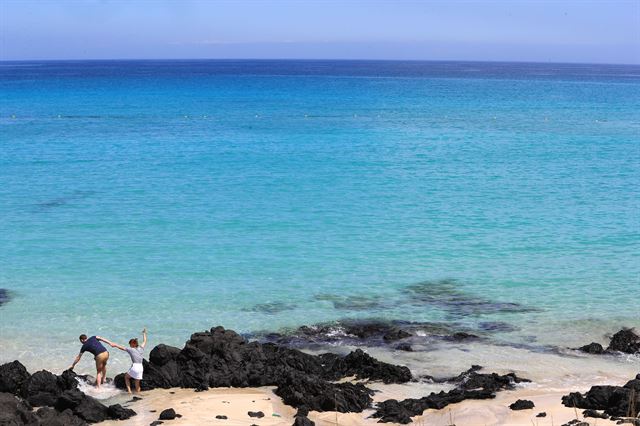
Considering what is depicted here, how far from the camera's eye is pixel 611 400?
1559 centimetres

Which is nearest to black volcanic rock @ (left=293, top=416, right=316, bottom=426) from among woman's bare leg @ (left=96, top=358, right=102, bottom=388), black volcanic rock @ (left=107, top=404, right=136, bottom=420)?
black volcanic rock @ (left=107, top=404, right=136, bottom=420)

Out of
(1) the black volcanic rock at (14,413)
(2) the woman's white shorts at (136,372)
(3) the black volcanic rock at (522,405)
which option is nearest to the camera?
(1) the black volcanic rock at (14,413)

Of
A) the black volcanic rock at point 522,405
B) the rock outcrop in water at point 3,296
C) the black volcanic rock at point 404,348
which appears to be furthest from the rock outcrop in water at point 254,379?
the rock outcrop in water at point 3,296

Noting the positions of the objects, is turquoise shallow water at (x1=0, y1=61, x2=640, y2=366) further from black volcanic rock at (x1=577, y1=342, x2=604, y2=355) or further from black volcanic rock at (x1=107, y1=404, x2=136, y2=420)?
black volcanic rock at (x1=107, y1=404, x2=136, y2=420)

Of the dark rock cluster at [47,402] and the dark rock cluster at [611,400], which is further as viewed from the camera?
the dark rock cluster at [611,400]

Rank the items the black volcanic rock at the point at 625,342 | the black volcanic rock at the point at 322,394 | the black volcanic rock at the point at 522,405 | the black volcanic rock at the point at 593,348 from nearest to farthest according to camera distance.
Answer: the black volcanic rock at the point at 522,405 → the black volcanic rock at the point at 322,394 → the black volcanic rock at the point at 593,348 → the black volcanic rock at the point at 625,342

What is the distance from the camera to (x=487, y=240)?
30438 millimetres

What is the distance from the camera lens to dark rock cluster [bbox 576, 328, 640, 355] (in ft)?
66.2

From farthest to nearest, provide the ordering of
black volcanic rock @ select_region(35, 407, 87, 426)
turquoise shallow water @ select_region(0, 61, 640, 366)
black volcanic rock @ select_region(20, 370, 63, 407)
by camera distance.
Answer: turquoise shallow water @ select_region(0, 61, 640, 366), black volcanic rock @ select_region(20, 370, 63, 407), black volcanic rock @ select_region(35, 407, 87, 426)

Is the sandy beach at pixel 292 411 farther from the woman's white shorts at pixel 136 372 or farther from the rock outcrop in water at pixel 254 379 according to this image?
the woman's white shorts at pixel 136 372

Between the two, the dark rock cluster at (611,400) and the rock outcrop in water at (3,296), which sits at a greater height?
the dark rock cluster at (611,400)

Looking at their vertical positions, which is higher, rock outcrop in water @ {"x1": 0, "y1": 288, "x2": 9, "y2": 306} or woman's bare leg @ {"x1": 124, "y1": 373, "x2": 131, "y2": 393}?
woman's bare leg @ {"x1": 124, "y1": 373, "x2": 131, "y2": 393}

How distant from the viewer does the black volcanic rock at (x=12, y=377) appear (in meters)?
17.2

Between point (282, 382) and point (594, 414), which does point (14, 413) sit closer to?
point (282, 382)
